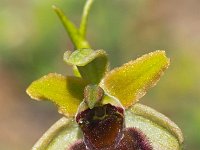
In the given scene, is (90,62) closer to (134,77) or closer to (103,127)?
(134,77)

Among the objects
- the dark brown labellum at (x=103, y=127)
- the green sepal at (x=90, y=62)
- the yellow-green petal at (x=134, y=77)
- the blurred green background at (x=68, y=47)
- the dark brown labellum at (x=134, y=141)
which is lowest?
the blurred green background at (x=68, y=47)

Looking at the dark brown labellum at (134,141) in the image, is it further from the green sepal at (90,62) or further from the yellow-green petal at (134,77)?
the green sepal at (90,62)

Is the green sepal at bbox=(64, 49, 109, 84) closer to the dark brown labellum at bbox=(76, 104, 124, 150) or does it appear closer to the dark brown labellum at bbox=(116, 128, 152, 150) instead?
the dark brown labellum at bbox=(76, 104, 124, 150)

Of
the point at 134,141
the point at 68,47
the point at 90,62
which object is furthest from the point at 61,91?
the point at 68,47

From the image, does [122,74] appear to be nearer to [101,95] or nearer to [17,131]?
[101,95]

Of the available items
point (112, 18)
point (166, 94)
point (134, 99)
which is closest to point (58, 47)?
point (112, 18)

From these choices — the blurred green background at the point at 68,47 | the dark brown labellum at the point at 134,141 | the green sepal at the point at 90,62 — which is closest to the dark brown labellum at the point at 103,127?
the dark brown labellum at the point at 134,141
